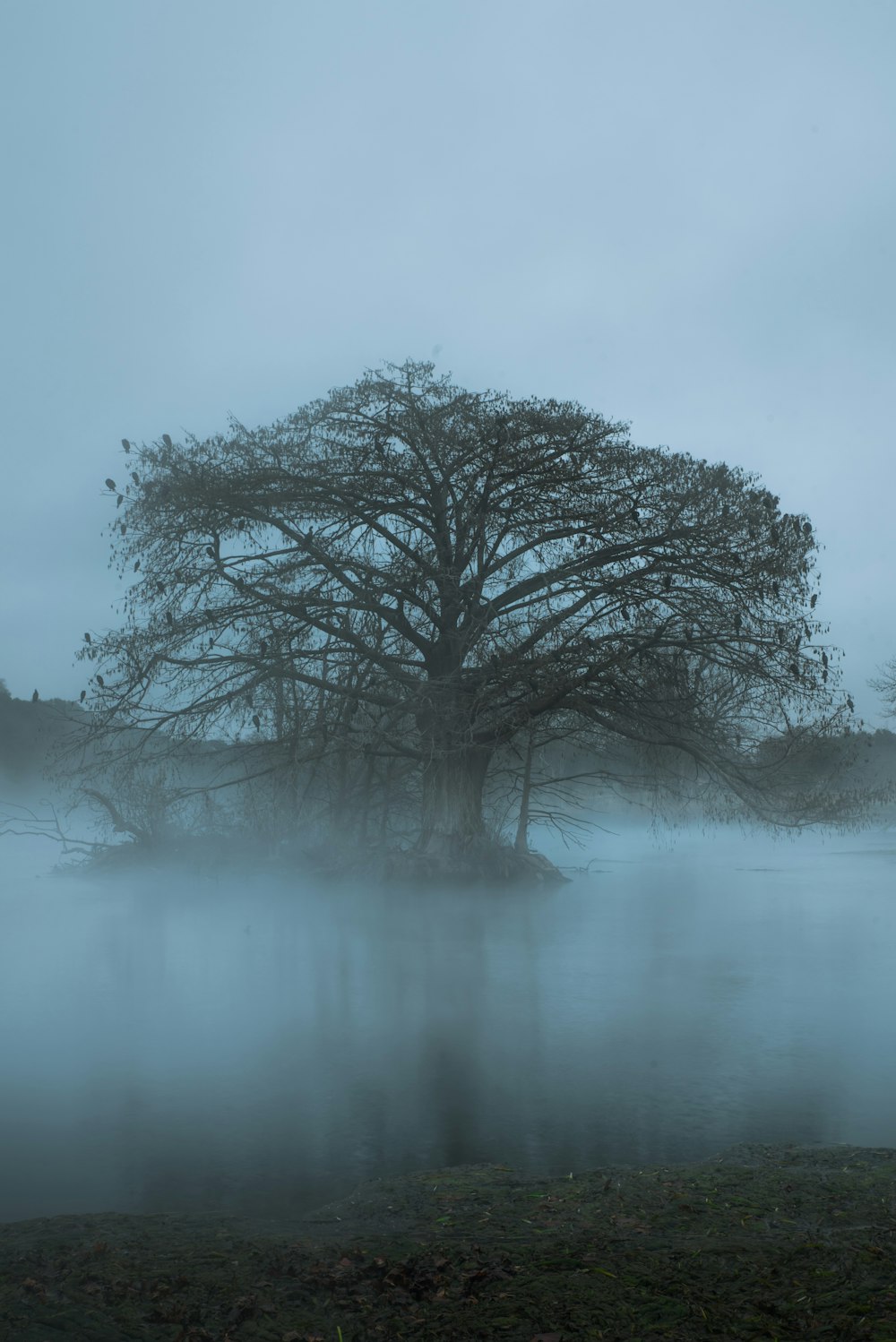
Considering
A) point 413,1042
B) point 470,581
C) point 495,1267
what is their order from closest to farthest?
point 495,1267
point 413,1042
point 470,581

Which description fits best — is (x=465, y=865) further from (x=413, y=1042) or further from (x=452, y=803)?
(x=413, y=1042)

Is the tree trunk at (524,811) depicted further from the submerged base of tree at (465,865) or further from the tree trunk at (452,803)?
the tree trunk at (452,803)

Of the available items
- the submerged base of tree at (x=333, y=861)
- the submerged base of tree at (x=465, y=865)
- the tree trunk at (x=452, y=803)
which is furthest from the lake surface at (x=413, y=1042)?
the tree trunk at (x=452, y=803)

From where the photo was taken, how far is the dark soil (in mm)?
4422

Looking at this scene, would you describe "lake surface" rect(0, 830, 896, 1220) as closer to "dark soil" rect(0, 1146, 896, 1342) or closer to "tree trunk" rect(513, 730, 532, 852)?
"dark soil" rect(0, 1146, 896, 1342)

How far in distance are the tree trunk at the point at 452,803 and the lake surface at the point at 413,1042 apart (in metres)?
1.49

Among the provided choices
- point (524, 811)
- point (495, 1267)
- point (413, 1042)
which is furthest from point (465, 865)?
point (495, 1267)

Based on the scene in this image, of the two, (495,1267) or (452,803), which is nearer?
(495,1267)

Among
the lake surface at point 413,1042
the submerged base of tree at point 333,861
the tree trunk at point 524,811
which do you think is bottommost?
the lake surface at point 413,1042

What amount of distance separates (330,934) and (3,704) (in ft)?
127

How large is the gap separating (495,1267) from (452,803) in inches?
790

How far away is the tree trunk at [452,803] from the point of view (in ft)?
81.7

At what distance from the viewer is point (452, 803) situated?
25.1m

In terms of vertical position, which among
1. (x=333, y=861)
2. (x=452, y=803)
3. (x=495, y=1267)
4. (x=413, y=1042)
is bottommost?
(x=413, y=1042)
